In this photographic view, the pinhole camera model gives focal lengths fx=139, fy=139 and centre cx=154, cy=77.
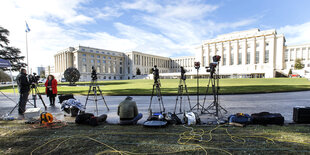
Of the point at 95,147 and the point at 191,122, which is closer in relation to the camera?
the point at 95,147

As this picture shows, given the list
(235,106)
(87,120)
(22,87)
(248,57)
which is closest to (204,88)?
(235,106)

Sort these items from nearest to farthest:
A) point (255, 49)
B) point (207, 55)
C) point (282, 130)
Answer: point (282, 130) < point (255, 49) < point (207, 55)

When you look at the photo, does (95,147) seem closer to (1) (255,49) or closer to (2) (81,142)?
(2) (81,142)

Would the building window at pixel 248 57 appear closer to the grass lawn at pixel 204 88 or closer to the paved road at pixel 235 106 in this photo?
the grass lawn at pixel 204 88

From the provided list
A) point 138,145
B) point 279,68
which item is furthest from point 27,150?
point 279,68

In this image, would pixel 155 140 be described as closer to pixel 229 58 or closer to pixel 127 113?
A: pixel 127 113

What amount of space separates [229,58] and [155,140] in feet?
248

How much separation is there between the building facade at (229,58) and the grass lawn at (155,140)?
1414 inches

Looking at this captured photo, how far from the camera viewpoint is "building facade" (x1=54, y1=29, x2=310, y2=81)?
5781cm

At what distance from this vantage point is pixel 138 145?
3.26 m

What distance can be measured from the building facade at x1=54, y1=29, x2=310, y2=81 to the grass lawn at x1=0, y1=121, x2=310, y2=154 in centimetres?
3591

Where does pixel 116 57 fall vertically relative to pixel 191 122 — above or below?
above

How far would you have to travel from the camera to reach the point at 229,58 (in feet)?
226

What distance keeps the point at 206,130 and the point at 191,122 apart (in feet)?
2.02
